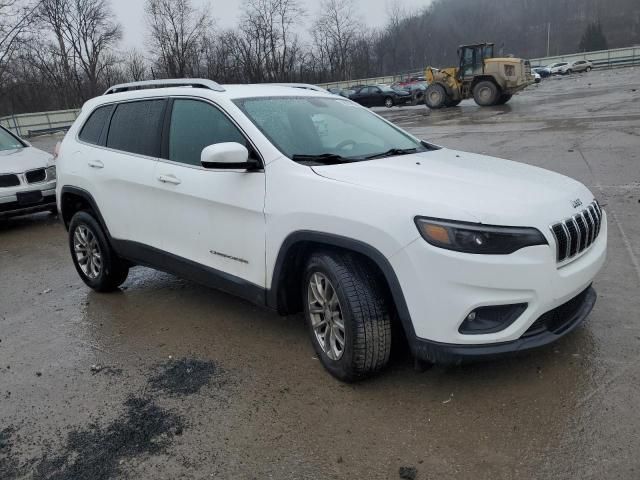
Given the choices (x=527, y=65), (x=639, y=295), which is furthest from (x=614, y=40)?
(x=639, y=295)

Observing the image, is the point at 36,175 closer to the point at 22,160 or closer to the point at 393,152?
the point at 22,160

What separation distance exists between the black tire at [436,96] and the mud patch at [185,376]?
26197mm

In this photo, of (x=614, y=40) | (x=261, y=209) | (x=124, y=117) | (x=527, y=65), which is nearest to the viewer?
(x=261, y=209)

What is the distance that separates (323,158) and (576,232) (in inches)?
61.1

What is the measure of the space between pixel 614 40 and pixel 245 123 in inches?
5066

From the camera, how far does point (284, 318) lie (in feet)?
14.4

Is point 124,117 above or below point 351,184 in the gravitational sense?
above

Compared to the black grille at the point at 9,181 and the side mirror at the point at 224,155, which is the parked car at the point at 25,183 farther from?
the side mirror at the point at 224,155

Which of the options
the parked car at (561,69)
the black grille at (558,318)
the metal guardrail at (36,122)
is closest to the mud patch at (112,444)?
the black grille at (558,318)

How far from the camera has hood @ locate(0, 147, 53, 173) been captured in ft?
28.0

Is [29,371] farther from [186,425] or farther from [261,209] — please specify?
[261,209]

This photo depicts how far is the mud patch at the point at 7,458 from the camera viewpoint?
2.81m

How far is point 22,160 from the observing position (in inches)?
350

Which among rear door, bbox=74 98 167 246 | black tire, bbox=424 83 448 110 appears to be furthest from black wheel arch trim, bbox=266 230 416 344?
black tire, bbox=424 83 448 110
